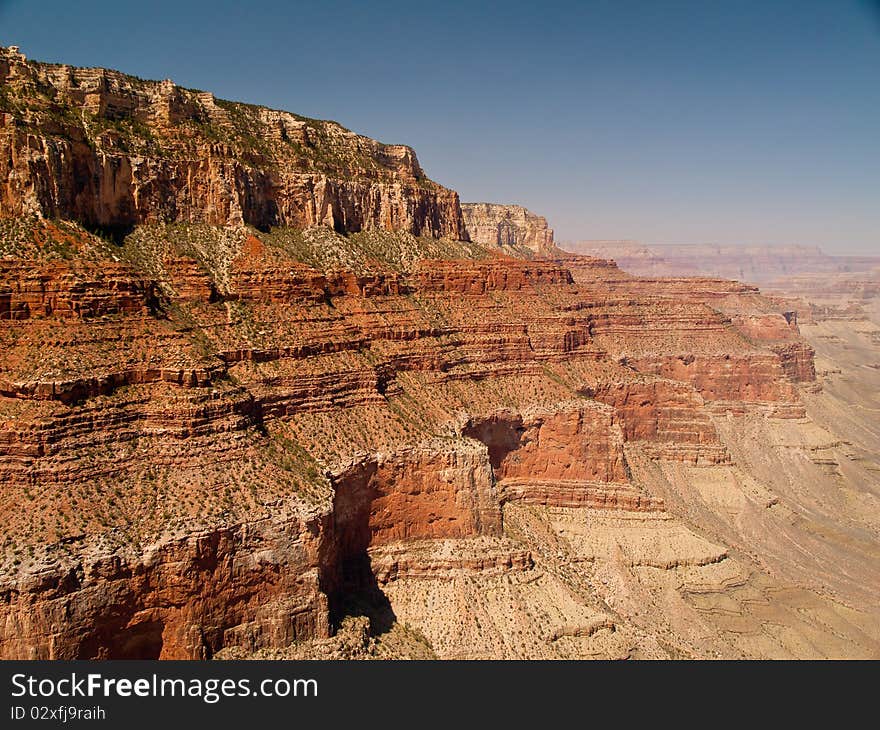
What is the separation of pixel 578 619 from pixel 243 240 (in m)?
39.7

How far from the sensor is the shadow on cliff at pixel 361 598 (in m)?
45.9

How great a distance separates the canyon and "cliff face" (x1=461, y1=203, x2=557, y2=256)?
306ft

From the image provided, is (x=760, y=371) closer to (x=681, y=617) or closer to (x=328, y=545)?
(x=681, y=617)

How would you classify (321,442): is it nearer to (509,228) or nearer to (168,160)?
(168,160)

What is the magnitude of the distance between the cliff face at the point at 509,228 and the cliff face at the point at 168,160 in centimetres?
10120

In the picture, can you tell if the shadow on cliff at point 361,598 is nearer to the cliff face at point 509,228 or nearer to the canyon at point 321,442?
the canyon at point 321,442

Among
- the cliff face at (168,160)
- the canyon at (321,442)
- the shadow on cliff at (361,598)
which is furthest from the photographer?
the cliff face at (168,160)

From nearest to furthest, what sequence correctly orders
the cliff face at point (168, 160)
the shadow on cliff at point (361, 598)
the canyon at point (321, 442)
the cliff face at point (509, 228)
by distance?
the canyon at point (321, 442), the shadow on cliff at point (361, 598), the cliff face at point (168, 160), the cliff face at point (509, 228)

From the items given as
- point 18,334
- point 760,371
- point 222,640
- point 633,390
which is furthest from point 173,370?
point 760,371

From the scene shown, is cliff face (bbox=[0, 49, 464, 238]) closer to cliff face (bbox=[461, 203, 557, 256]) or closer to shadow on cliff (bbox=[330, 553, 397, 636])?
shadow on cliff (bbox=[330, 553, 397, 636])

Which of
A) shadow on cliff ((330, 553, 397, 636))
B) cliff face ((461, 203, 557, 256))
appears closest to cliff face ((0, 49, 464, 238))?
shadow on cliff ((330, 553, 397, 636))

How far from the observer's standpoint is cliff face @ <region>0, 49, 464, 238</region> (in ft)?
165

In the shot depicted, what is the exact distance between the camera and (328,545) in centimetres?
4288

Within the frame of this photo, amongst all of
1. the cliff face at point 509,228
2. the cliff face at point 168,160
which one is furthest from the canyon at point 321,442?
the cliff face at point 509,228
